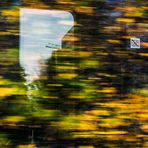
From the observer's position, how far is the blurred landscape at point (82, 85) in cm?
255

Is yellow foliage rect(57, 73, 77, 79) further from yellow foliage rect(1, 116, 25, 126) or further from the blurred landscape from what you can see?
yellow foliage rect(1, 116, 25, 126)

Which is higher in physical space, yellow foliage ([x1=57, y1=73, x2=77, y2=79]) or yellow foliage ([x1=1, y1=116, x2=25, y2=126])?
yellow foliage ([x1=57, y1=73, x2=77, y2=79])

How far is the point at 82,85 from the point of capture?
2.60 m

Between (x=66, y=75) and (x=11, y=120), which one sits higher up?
(x=66, y=75)

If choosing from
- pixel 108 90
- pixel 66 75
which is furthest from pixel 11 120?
pixel 108 90

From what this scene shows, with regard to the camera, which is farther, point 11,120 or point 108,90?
point 108,90

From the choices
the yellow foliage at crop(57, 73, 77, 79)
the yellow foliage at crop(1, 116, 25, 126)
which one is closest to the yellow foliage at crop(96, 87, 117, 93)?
the yellow foliage at crop(57, 73, 77, 79)

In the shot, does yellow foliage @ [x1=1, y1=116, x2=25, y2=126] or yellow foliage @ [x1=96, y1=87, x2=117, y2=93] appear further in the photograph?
yellow foliage @ [x1=96, y1=87, x2=117, y2=93]

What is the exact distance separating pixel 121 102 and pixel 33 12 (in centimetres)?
58

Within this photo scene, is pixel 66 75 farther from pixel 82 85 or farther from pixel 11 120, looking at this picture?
pixel 11 120

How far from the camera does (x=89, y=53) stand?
2643 millimetres

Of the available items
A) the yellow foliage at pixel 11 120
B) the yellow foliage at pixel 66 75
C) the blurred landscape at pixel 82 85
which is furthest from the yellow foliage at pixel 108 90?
the yellow foliage at pixel 11 120

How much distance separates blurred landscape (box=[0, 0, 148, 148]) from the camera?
255cm

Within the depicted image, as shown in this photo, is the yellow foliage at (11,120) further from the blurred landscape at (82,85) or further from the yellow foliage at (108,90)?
the yellow foliage at (108,90)
